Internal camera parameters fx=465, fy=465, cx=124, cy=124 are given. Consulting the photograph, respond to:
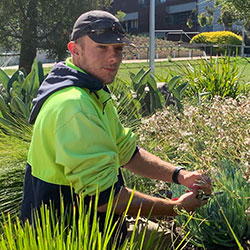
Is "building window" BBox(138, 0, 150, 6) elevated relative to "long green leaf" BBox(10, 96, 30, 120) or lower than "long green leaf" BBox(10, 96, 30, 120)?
lower

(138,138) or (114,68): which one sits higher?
(114,68)

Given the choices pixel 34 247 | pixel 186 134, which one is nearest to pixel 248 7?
pixel 186 134

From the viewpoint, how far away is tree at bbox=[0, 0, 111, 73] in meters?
13.7

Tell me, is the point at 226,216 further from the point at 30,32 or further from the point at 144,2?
the point at 144,2

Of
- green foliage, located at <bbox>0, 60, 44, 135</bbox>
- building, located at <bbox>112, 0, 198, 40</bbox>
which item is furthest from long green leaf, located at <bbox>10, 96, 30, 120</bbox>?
building, located at <bbox>112, 0, 198, 40</bbox>

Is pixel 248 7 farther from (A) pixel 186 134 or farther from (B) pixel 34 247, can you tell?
(B) pixel 34 247

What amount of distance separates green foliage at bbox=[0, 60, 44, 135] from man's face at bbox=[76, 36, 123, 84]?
5.42ft

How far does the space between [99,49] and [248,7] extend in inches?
298

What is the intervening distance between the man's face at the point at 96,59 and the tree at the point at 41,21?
1160cm

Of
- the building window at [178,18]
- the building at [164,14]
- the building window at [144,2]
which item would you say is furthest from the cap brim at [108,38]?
the building window at [144,2]

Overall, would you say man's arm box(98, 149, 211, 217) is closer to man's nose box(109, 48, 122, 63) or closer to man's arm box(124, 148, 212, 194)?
man's arm box(124, 148, 212, 194)

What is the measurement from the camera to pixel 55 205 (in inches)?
87.7

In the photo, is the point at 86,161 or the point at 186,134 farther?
the point at 186,134

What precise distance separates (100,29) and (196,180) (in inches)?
37.4
